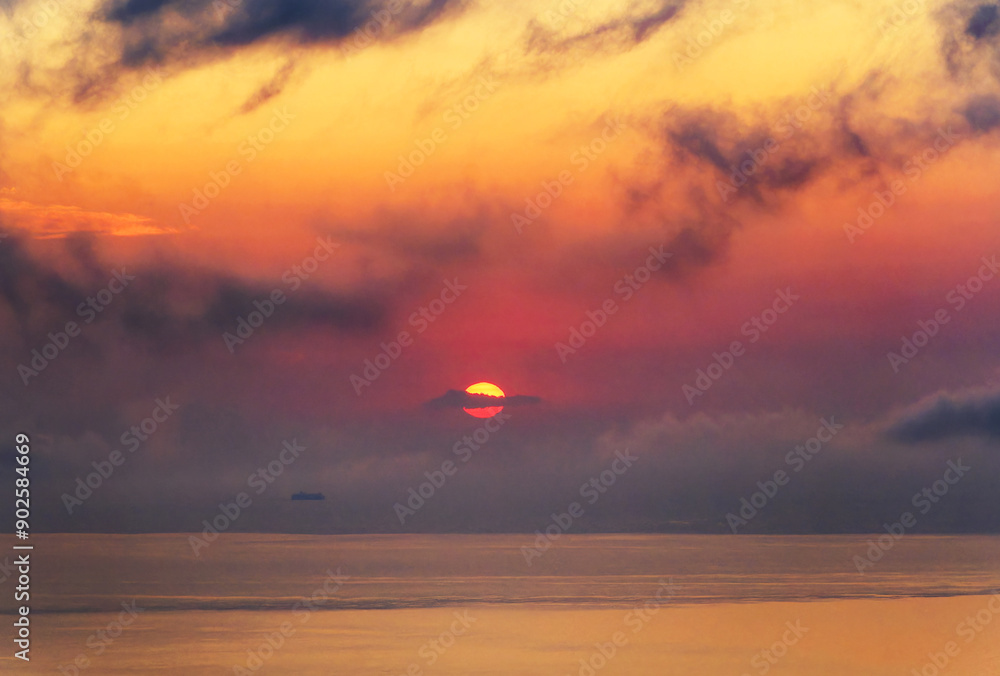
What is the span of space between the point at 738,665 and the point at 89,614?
27811mm

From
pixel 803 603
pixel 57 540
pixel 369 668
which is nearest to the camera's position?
pixel 369 668

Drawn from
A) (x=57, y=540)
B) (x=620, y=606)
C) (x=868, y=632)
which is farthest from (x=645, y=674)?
(x=57, y=540)

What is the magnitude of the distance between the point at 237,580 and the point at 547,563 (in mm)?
23906

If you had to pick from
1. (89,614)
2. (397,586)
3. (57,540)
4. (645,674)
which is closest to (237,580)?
(397,586)

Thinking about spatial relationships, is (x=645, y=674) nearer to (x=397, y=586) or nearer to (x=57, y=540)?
(x=397, y=586)

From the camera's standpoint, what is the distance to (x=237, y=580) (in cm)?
6438

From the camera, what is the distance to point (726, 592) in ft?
179

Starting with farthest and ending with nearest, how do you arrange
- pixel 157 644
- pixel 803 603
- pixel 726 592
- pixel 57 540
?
1. pixel 57 540
2. pixel 726 592
3. pixel 803 603
4. pixel 157 644

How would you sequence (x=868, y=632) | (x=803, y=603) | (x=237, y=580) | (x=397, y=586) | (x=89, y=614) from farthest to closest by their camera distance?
(x=237, y=580) → (x=397, y=586) → (x=803, y=603) → (x=89, y=614) → (x=868, y=632)

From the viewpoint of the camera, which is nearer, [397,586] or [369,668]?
[369,668]

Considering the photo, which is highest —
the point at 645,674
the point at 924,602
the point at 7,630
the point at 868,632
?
the point at 7,630

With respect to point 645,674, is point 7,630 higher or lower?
higher

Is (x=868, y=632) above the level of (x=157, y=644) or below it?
below

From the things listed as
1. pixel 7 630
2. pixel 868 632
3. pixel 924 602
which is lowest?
pixel 924 602
